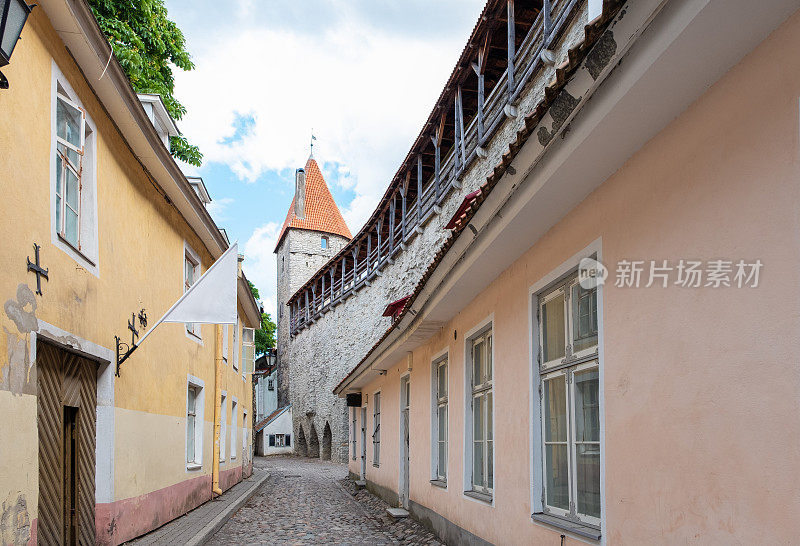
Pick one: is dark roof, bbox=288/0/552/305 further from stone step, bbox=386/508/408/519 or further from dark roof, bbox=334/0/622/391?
dark roof, bbox=334/0/622/391

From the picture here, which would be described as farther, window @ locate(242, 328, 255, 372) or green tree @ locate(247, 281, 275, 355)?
green tree @ locate(247, 281, 275, 355)

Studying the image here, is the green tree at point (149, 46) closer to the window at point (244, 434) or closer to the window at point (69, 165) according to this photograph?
the window at point (69, 165)

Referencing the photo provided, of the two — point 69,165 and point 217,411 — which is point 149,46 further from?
point 69,165

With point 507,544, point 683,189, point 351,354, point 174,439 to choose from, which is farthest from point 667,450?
point 351,354

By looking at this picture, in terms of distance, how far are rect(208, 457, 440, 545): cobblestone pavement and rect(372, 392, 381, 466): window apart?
2.59 ft

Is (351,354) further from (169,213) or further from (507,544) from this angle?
(507,544)

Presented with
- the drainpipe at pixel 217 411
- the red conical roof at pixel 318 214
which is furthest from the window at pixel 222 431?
the red conical roof at pixel 318 214

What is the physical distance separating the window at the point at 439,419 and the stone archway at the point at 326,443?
90.1ft

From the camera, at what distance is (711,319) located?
2830 millimetres

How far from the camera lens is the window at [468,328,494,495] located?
651 cm

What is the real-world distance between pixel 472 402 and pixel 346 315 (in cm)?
2628

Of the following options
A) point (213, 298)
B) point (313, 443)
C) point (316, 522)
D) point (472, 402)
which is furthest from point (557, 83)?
point (313, 443)
